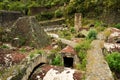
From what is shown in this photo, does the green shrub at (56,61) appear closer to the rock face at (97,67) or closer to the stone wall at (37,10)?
the rock face at (97,67)

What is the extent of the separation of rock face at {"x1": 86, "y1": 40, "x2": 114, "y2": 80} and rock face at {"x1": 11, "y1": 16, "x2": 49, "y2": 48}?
11.6ft

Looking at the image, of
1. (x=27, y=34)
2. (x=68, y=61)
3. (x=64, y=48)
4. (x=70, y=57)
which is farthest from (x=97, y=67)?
(x=27, y=34)

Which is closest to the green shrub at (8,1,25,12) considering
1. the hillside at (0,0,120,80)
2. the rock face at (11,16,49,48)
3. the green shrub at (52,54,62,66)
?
the hillside at (0,0,120,80)

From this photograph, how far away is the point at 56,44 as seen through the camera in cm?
1503

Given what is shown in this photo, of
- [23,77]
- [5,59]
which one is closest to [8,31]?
[5,59]

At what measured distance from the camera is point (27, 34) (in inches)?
558

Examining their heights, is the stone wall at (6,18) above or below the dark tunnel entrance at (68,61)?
above

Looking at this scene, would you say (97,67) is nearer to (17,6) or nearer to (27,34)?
(27,34)

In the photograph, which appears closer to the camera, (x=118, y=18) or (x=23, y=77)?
(x=23, y=77)

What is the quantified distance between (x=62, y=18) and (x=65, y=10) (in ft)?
3.63

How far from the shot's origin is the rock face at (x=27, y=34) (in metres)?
13.8

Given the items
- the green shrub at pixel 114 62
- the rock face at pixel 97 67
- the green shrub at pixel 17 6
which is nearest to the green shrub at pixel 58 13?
the green shrub at pixel 17 6

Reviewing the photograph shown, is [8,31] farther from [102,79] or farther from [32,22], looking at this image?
[102,79]

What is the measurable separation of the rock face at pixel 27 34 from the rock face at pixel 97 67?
352cm
